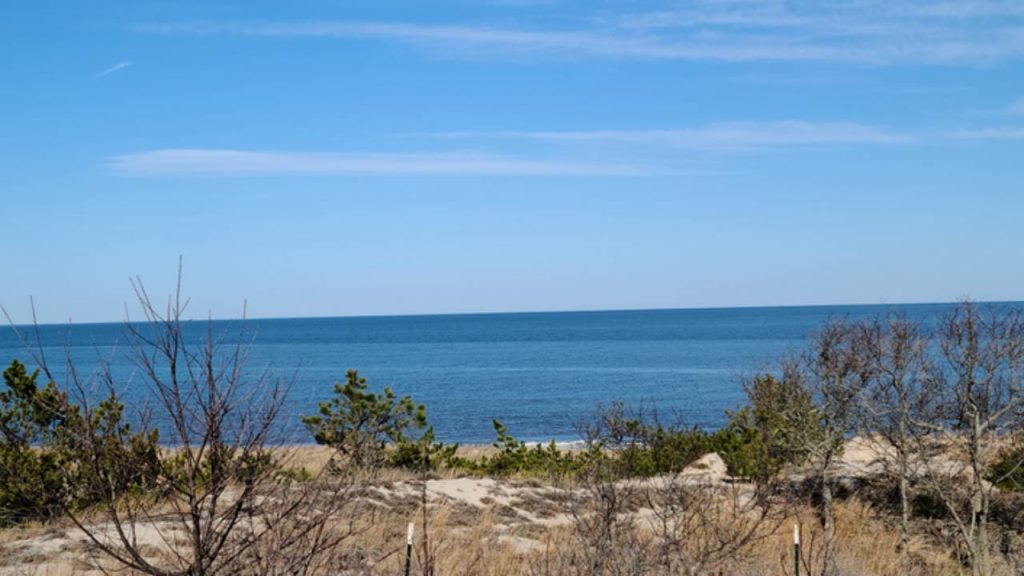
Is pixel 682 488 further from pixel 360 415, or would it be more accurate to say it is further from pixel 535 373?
pixel 535 373

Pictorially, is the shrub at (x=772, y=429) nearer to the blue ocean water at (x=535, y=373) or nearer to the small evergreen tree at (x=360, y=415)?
the blue ocean water at (x=535, y=373)

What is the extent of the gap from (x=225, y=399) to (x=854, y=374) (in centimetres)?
1495

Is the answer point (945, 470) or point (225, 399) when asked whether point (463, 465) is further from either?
point (225, 399)

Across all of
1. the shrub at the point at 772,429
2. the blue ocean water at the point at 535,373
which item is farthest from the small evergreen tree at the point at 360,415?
the shrub at the point at 772,429

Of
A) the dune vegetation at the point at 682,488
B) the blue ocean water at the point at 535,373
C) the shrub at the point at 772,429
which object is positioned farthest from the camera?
the blue ocean water at the point at 535,373

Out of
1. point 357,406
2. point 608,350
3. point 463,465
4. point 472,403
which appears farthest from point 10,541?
point 608,350

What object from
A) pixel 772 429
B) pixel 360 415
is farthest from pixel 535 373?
pixel 360 415

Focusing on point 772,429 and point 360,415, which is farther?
point 772,429

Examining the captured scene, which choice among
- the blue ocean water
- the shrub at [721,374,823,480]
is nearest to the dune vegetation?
the shrub at [721,374,823,480]

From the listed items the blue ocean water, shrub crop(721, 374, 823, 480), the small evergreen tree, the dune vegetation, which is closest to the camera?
the dune vegetation

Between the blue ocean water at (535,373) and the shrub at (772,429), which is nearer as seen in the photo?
the shrub at (772,429)

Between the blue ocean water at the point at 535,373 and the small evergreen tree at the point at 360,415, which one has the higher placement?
the small evergreen tree at the point at 360,415

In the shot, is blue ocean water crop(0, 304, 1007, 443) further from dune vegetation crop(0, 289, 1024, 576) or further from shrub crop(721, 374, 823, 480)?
dune vegetation crop(0, 289, 1024, 576)

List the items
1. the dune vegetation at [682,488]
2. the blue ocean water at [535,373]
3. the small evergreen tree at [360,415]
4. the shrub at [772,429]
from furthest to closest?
the blue ocean water at [535,373]
the small evergreen tree at [360,415]
the shrub at [772,429]
the dune vegetation at [682,488]
